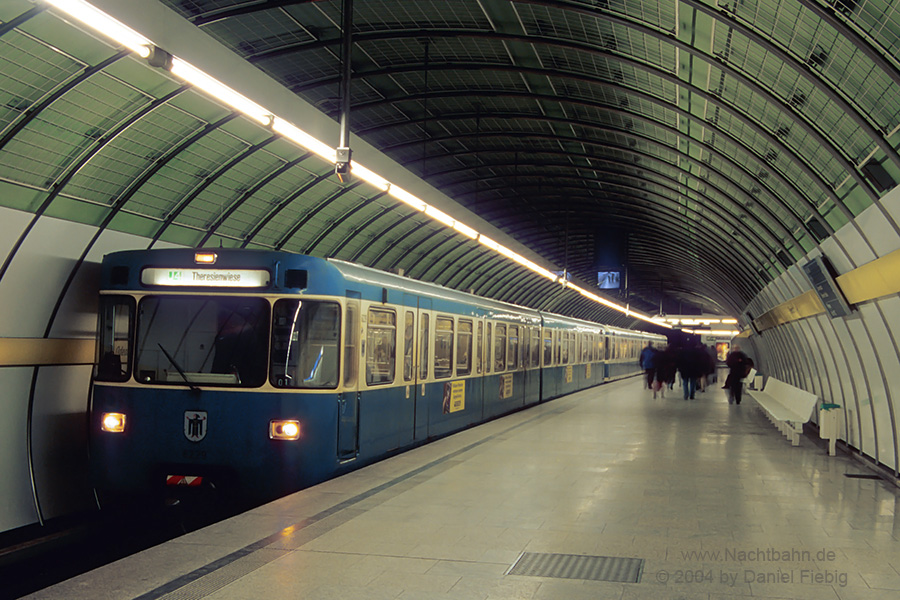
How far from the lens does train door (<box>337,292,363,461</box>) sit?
30.2 feet

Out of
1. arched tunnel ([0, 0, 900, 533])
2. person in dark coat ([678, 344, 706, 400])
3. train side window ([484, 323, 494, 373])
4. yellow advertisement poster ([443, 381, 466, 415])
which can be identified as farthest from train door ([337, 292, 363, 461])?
person in dark coat ([678, 344, 706, 400])

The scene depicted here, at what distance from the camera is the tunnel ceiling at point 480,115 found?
935 centimetres

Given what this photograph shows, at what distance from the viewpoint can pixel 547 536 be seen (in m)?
7.03

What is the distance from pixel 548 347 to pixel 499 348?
21.7 feet

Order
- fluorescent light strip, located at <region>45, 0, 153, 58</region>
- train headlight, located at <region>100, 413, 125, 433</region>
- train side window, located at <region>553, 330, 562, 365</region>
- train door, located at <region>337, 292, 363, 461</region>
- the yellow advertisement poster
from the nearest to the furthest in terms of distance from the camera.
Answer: fluorescent light strip, located at <region>45, 0, 153, 58</region> → train headlight, located at <region>100, 413, 125, 433</region> → train door, located at <region>337, 292, 363, 461</region> → the yellow advertisement poster → train side window, located at <region>553, 330, 562, 365</region>

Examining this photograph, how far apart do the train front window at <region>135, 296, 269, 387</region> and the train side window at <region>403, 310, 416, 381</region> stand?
3266 millimetres

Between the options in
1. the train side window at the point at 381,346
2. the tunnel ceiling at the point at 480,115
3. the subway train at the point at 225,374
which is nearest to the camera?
the subway train at the point at 225,374

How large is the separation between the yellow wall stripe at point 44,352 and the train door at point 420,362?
4640mm

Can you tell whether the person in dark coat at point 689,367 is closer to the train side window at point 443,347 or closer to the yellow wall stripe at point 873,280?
the train side window at point 443,347

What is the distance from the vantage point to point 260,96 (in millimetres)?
8820

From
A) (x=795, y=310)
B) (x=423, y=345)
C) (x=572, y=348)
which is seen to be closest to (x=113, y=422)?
(x=423, y=345)

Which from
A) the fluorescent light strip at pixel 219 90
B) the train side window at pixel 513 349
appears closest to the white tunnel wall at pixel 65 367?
the fluorescent light strip at pixel 219 90

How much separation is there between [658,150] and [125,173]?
38.6 ft

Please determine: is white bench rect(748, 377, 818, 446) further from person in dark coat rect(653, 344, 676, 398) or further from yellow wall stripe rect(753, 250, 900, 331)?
person in dark coat rect(653, 344, 676, 398)
